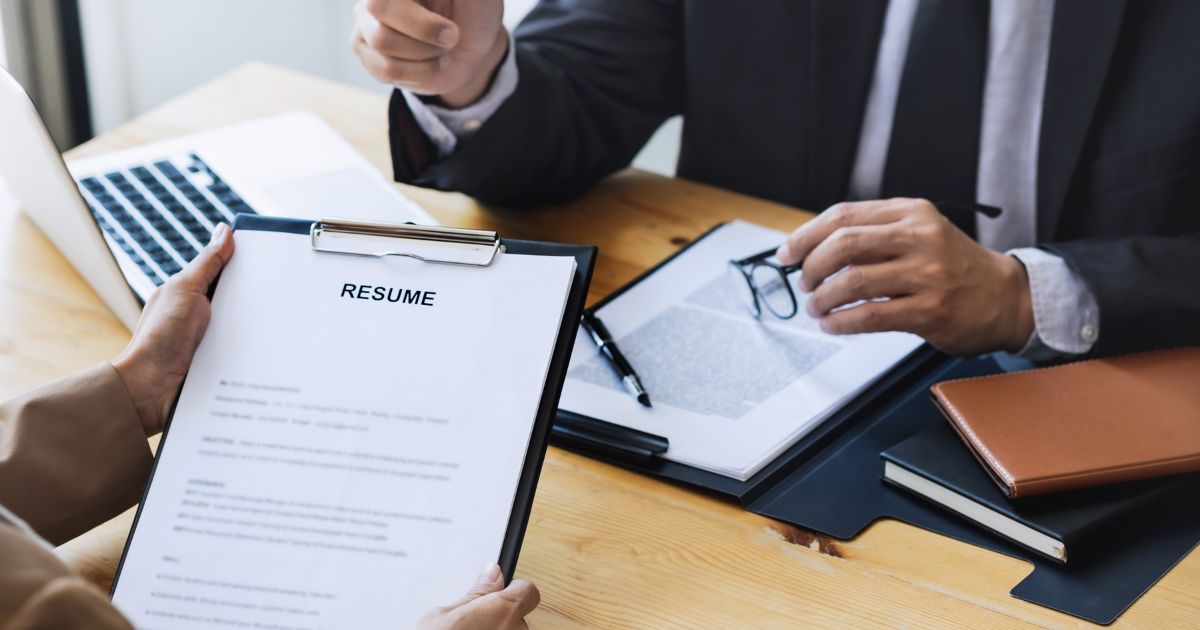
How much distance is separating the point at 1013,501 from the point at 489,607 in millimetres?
402

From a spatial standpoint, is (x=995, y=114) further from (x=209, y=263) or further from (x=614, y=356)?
(x=209, y=263)

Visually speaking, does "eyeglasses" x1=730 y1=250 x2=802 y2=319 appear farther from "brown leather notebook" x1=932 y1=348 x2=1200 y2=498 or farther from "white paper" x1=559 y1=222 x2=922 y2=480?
"brown leather notebook" x1=932 y1=348 x2=1200 y2=498

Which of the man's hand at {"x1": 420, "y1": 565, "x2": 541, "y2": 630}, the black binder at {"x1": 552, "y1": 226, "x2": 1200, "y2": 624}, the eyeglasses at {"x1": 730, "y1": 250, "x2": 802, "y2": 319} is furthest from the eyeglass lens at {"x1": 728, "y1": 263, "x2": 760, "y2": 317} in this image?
the man's hand at {"x1": 420, "y1": 565, "x2": 541, "y2": 630}

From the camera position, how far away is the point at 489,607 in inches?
25.2

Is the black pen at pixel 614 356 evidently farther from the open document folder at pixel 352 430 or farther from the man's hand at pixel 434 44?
the man's hand at pixel 434 44

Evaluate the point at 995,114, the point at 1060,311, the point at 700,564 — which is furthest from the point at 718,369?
the point at 995,114

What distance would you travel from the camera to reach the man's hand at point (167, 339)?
0.77 metres

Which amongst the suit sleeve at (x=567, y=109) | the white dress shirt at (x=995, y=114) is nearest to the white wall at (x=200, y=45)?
the suit sleeve at (x=567, y=109)

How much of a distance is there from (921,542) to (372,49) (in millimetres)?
674

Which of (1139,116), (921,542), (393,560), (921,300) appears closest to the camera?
(393,560)

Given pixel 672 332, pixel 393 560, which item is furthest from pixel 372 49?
pixel 393 560

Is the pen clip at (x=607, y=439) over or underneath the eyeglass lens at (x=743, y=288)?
underneath

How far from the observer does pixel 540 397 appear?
2.37ft

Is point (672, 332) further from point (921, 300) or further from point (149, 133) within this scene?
point (149, 133)
